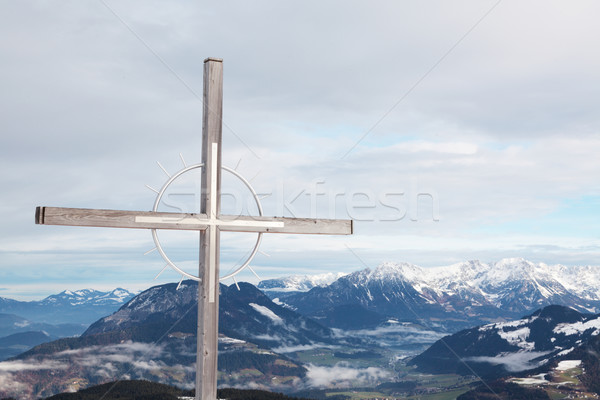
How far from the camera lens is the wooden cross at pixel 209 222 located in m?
15.4

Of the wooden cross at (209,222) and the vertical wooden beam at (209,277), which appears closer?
the wooden cross at (209,222)

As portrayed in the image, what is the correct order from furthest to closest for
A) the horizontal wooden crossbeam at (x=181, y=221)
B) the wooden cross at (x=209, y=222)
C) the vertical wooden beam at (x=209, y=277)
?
the vertical wooden beam at (x=209, y=277), the wooden cross at (x=209, y=222), the horizontal wooden crossbeam at (x=181, y=221)

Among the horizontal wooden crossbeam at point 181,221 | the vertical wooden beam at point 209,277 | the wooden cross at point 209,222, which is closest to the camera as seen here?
the horizontal wooden crossbeam at point 181,221

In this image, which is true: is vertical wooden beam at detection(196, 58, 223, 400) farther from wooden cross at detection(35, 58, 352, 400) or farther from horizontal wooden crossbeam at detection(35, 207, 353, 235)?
horizontal wooden crossbeam at detection(35, 207, 353, 235)

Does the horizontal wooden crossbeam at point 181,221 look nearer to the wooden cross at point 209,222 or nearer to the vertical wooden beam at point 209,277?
the wooden cross at point 209,222

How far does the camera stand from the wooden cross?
50.6 feet

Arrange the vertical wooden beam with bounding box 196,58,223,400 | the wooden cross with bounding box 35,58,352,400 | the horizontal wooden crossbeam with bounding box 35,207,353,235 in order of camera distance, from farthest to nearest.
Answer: the vertical wooden beam with bounding box 196,58,223,400, the wooden cross with bounding box 35,58,352,400, the horizontal wooden crossbeam with bounding box 35,207,353,235

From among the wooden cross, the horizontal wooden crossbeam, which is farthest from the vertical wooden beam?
the horizontal wooden crossbeam

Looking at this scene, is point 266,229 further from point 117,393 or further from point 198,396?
point 117,393

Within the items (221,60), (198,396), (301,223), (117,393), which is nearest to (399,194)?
(301,223)

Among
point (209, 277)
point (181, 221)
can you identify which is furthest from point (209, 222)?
point (209, 277)

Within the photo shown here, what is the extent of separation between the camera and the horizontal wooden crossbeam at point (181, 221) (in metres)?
14.5

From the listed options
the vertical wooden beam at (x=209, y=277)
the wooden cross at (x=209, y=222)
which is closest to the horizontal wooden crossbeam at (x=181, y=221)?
the wooden cross at (x=209, y=222)

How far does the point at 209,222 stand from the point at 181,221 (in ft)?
2.31
